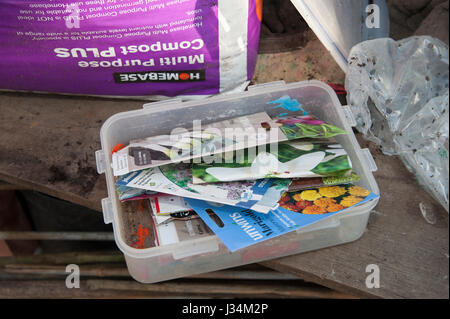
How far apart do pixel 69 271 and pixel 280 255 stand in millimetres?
564

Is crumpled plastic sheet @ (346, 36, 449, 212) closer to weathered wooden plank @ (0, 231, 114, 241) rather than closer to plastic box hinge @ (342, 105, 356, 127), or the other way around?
plastic box hinge @ (342, 105, 356, 127)

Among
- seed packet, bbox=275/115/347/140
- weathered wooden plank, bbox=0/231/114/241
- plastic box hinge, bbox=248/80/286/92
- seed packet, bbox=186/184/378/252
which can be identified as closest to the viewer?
seed packet, bbox=186/184/378/252

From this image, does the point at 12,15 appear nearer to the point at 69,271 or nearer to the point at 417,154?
the point at 69,271

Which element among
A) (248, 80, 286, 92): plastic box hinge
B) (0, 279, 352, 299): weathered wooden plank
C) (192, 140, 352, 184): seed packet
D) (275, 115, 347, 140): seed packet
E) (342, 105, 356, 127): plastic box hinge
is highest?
(248, 80, 286, 92): plastic box hinge

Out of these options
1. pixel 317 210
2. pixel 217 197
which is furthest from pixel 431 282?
pixel 217 197

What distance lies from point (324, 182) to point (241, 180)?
0.49 ft

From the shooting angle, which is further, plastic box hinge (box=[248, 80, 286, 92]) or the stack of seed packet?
plastic box hinge (box=[248, 80, 286, 92])

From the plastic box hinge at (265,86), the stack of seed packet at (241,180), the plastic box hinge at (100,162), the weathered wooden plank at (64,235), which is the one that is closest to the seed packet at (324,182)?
the stack of seed packet at (241,180)

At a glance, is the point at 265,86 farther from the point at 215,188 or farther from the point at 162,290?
the point at 162,290

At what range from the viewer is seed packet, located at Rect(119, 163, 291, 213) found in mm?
780

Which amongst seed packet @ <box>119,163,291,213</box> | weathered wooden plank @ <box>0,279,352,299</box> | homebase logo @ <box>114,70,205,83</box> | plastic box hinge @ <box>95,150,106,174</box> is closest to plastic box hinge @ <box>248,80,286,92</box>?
homebase logo @ <box>114,70,205,83</box>

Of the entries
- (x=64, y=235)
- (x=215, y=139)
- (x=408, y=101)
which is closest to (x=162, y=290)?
(x=64, y=235)

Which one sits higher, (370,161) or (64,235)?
(370,161)

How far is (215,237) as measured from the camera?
2.45ft
